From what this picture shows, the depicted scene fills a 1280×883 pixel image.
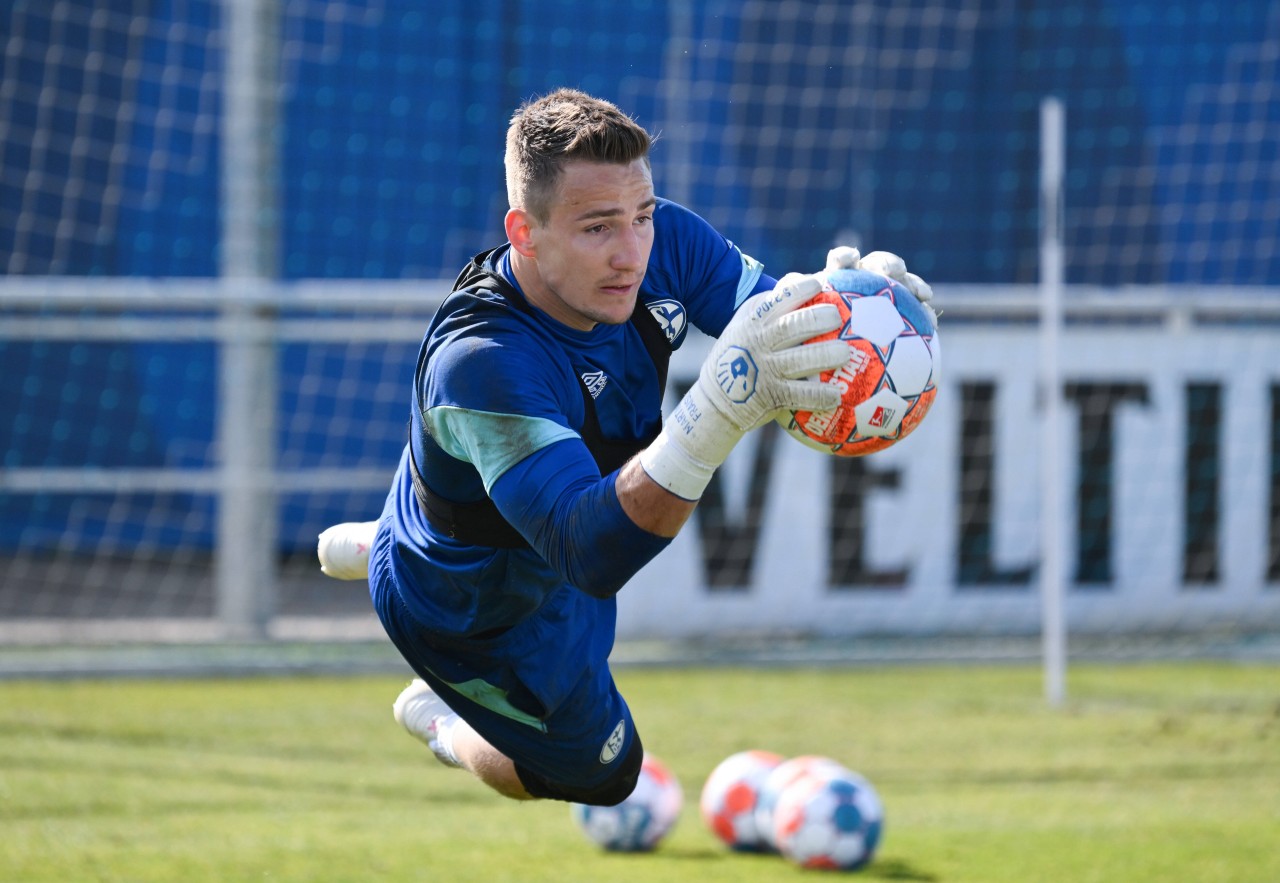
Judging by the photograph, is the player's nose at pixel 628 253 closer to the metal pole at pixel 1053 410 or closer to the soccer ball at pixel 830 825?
the soccer ball at pixel 830 825

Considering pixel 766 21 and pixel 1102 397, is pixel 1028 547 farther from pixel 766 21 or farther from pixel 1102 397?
pixel 766 21

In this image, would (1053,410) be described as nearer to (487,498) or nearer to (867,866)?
(867,866)

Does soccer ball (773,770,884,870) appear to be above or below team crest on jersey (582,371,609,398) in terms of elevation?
below

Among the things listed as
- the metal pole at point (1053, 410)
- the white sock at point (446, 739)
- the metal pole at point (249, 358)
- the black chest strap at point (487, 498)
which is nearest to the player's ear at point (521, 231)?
the black chest strap at point (487, 498)

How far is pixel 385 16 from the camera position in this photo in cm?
1084

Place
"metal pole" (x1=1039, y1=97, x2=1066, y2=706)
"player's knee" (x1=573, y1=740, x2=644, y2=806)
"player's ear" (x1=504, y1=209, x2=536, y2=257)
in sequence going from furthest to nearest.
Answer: "metal pole" (x1=1039, y1=97, x2=1066, y2=706), "player's knee" (x1=573, y1=740, x2=644, y2=806), "player's ear" (x1=504, y1=209, x2=536, y2=257)

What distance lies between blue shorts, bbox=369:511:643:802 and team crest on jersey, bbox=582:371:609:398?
582mm

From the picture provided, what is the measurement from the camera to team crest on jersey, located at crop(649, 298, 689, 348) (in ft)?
11.1

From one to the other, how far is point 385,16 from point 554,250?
8.37 meters

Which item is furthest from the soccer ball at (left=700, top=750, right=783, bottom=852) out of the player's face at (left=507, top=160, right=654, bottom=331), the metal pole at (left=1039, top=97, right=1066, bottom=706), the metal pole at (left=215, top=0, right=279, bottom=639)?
the metal pole at (left=215, top=0, right=279, bottom=639)

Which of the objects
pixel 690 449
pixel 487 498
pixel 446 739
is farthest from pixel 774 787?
pixel 690 449

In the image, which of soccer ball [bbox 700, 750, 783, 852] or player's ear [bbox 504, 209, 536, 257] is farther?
soccer ball [bbox 700, 750, 783, 852]

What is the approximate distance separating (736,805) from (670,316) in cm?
206

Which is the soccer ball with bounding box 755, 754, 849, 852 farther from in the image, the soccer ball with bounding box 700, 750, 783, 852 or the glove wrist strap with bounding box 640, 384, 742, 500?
the glove wrist strap with bounding box 640, 384, 742, 500
